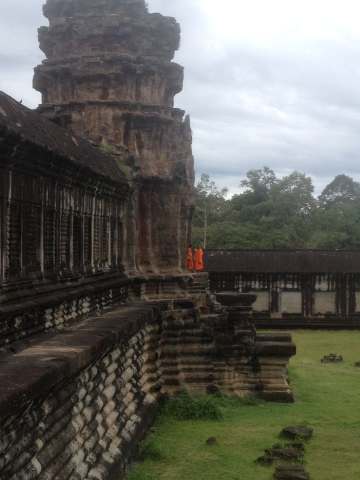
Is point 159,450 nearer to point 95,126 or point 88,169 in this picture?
point 88,169

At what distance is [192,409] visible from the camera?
37.5 ft

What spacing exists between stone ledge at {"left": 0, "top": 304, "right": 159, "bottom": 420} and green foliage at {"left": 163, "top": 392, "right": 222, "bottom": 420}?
8.19 ft

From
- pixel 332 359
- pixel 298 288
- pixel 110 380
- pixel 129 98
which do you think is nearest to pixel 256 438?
pixel 110 380

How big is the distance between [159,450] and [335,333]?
19.2 metres

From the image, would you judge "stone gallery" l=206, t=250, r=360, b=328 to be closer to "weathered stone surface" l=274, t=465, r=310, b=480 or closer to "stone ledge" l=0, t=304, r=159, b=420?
"stone ledge" l=0, t=304, r=159, b=420

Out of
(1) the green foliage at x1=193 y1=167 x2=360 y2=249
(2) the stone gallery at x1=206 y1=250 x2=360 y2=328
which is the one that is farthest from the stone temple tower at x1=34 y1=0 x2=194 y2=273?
(1) the green foliage at x1=193 y1=167 x2=360 y2=249

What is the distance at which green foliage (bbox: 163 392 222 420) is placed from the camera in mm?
11336

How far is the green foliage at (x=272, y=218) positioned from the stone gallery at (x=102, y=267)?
3336cm

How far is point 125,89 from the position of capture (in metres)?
13.3

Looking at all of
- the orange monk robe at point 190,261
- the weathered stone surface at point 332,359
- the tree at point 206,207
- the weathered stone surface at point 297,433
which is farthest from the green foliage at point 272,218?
the weathered stone surface at point 297,433

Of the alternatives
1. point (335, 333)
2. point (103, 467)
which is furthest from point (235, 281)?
point (103, 467)

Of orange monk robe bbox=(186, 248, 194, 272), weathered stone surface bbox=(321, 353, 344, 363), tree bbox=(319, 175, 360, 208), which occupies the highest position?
tree bbox=(319, 175, 360, 208)

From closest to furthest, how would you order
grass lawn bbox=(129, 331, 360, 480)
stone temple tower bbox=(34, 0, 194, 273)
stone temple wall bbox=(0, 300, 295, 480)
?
stone temple wall bbox=(0, 300, 295, 480) < grass lawn bbox=(129, 331, 360, 480) < stone temple tower bbox=(34, 0, 194, 273)

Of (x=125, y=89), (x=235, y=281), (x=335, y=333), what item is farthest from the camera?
(x=235, y=281)
